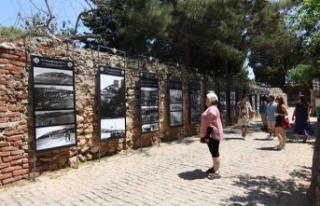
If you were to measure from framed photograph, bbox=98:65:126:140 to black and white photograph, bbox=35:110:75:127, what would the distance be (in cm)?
109

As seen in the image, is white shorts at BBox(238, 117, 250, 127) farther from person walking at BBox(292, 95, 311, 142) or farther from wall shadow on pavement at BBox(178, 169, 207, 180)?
wall shadow on pavement at BBox(178, 169, 207, 180)

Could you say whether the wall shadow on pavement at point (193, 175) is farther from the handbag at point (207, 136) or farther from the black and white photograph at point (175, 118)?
the black and white photograph at point (175, 118)

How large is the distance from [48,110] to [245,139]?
8229 mm

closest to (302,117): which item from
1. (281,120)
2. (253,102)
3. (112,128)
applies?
(281,120)

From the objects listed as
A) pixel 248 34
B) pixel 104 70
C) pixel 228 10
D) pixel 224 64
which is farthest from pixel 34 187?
pixel 224 64

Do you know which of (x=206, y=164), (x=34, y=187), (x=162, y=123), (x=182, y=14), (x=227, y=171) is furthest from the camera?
(x=182, y=14)

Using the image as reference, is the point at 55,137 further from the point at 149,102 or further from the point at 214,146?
the point at 149,102

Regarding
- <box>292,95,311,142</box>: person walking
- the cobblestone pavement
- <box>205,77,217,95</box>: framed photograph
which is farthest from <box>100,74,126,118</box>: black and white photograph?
<box>292,95,311,142</box>: person walking

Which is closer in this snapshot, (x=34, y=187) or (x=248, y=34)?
(x=34, y=187)

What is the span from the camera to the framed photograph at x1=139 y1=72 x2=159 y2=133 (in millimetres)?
9516

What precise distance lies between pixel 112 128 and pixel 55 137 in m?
1.95

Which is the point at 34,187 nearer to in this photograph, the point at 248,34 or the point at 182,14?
the point at 182,14

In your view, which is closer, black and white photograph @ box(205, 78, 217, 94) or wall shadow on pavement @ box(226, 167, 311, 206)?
wall shadow on pavement @ box(226, 167, 311, 206)

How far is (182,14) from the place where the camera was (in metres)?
11.9
